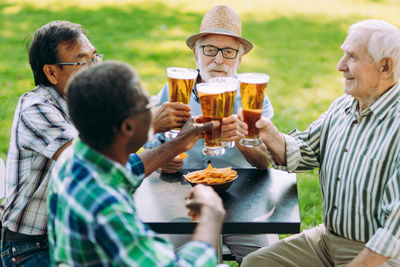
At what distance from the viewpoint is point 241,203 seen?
2.92 metres

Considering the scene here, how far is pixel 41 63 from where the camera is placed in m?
3.28

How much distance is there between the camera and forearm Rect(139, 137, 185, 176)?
2.84 meters

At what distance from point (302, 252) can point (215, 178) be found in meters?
0.82

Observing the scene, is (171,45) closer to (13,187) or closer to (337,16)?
(337,16)

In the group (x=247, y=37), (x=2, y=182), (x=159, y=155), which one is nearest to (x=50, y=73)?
(x=2, y=182)

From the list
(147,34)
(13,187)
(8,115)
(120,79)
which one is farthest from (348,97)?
(147,34)

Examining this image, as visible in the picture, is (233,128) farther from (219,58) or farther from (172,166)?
(219,58)

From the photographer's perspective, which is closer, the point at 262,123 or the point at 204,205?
the point at 204,205

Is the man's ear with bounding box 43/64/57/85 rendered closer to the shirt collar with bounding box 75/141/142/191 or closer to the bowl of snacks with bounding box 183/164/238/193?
the bowl of snacks with bounding box 183/164/238/193

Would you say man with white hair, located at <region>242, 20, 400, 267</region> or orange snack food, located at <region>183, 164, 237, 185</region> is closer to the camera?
man with white hair, located at <region>242, 20, 400, 267</region>

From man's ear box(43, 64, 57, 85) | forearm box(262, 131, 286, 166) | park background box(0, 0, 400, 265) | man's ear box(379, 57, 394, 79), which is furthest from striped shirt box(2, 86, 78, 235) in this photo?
park background box(0, 0, 400, 265)

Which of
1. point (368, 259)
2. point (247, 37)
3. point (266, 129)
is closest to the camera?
point (368, 259)

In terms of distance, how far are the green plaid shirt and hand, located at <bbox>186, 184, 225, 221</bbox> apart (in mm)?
159

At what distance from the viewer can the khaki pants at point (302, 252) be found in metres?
3.25
